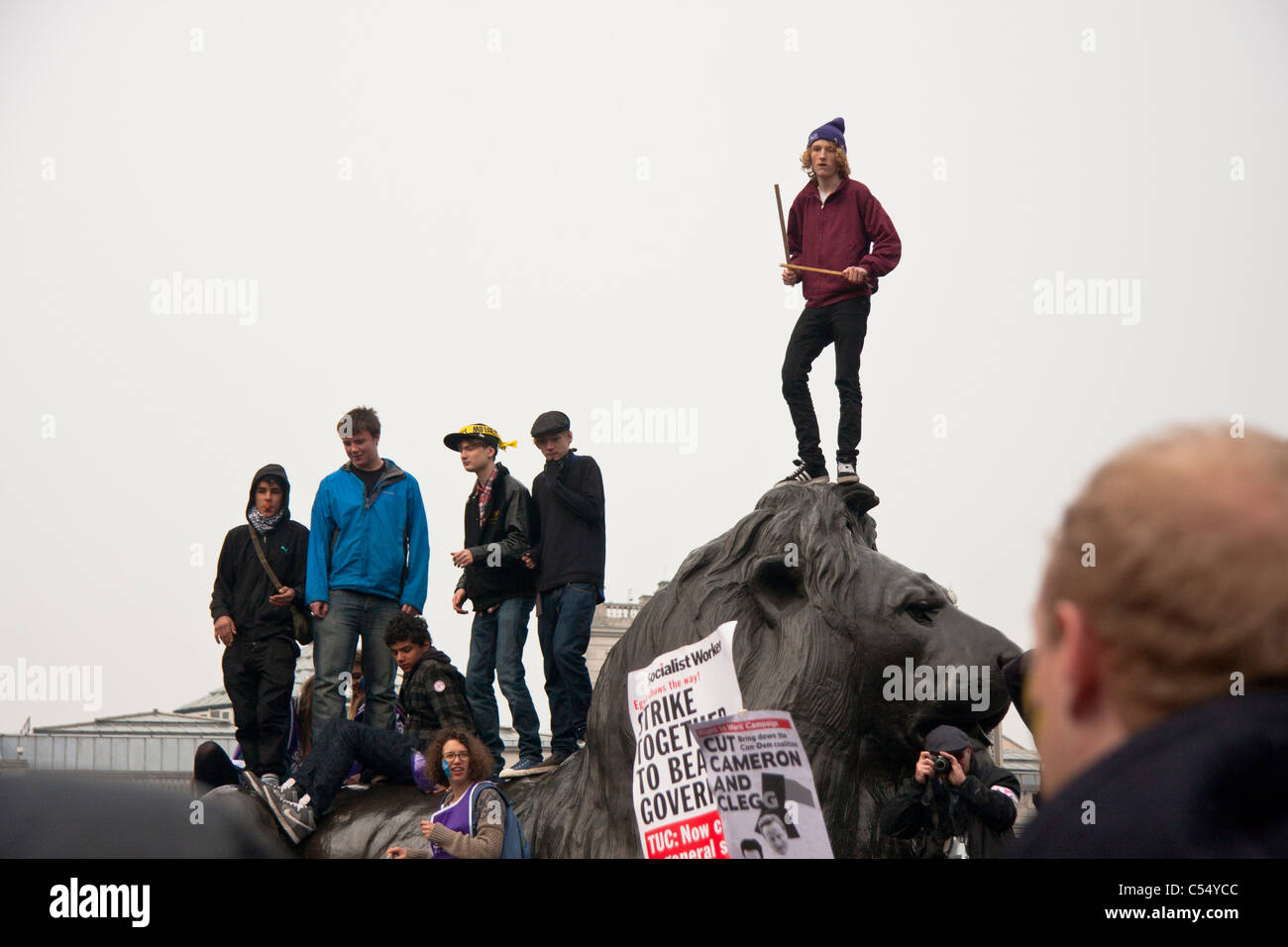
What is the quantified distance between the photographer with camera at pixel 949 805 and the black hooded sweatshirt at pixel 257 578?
13.6 feet

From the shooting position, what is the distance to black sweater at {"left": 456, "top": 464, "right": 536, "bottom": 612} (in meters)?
9.42

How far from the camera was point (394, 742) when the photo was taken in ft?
29.5

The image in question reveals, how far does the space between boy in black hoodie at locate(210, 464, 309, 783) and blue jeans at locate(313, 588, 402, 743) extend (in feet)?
0.80

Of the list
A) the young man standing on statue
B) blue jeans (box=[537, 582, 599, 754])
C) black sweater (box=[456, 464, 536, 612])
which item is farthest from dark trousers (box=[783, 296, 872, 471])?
black sweater (box=[456, 464, 536, 612])

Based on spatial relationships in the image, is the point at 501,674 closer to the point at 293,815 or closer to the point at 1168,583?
the point at 293,815

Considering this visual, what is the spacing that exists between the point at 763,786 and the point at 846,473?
210 centimetres

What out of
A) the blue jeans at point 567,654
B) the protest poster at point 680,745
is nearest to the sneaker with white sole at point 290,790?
the blue jeans at point 567,654

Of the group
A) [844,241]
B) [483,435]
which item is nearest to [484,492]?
[483,435]

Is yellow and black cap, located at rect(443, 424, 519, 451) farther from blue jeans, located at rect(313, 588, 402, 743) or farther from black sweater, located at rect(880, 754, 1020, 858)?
black sweater, located at rect(880, 754, 1020, 858)

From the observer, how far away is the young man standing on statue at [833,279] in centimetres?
868

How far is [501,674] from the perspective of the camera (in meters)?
9.39
